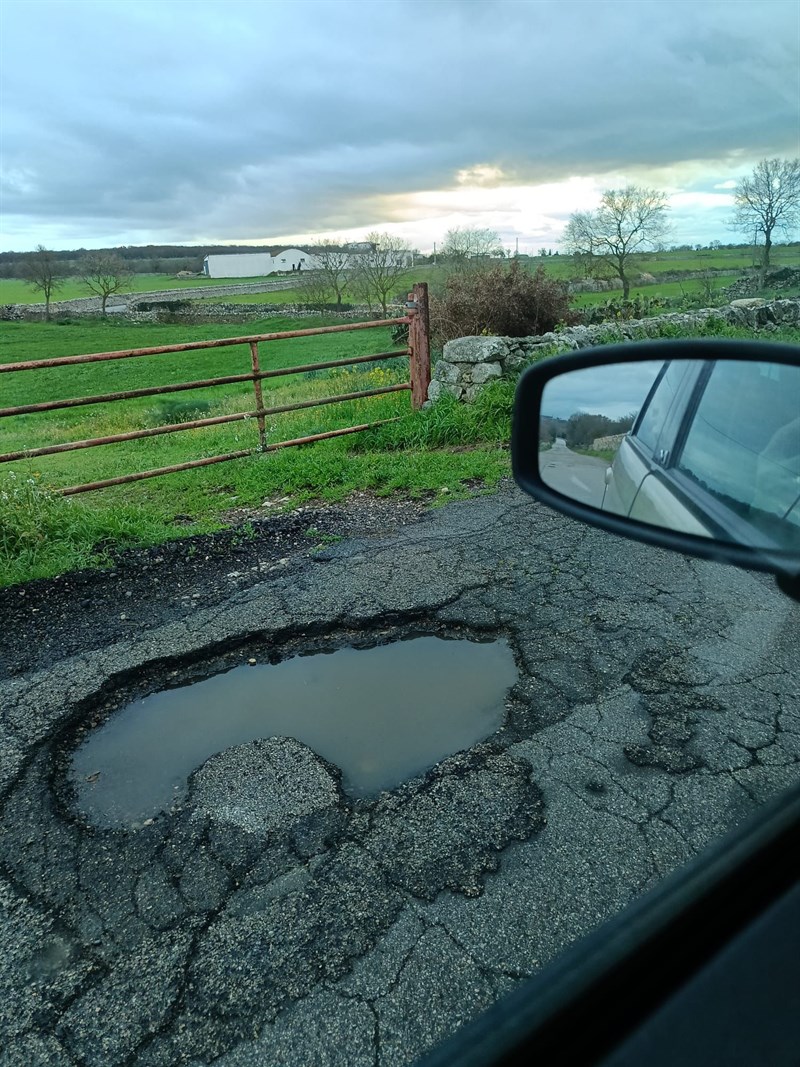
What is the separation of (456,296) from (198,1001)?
38.0 feet

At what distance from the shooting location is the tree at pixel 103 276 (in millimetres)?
48031

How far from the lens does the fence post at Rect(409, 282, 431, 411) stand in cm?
889

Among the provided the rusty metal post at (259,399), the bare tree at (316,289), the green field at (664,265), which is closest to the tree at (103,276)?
the green field at (664,265)

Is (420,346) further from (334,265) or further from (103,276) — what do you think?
(103,276)

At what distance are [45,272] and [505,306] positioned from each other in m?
45.9

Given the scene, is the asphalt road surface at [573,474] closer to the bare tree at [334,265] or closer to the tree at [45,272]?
the bare tree at [334,265]

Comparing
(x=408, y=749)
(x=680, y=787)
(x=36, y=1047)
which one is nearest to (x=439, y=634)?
(x=408, y=749)

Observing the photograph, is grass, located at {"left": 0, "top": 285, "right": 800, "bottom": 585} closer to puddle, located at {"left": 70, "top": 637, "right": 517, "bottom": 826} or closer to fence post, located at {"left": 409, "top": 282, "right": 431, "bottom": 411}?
fence post, located at {"left": 409, "top": 282, "right": 431, "bottom": 411}

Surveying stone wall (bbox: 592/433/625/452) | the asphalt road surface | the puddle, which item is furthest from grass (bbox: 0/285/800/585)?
stone wall (bbox: 592/433/625/452)

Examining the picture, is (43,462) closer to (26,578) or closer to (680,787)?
(26,578)

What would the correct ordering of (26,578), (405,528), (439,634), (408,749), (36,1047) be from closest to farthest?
(36,1047) → (408,749) → (439,634) → (26,578) → (405,528)

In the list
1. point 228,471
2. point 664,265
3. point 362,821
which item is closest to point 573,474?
point 362,821

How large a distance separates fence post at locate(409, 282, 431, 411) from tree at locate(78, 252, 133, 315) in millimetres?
44081

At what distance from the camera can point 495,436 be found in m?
8.24
